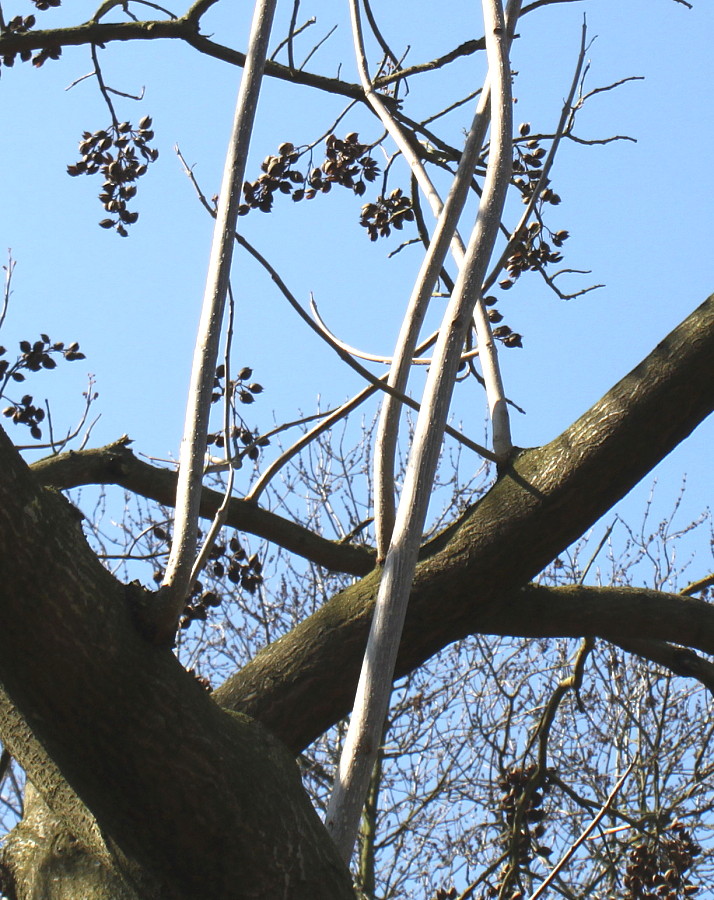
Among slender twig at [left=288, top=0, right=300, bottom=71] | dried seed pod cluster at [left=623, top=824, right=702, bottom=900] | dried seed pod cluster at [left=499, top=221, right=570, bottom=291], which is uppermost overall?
slender twig at [left=288, top=0, right=300, bottom=71]

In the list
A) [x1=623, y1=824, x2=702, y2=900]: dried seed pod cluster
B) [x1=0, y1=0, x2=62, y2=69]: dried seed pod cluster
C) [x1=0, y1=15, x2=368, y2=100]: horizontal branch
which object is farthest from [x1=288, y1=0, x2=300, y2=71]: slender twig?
[x1=623, y1=824, x2=702, y2=900]: dried seed pod cluster

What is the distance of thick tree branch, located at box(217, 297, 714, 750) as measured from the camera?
2.28m

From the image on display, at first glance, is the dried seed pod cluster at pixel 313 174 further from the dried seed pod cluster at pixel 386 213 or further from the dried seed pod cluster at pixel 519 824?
the dried seed pod cluster at pixel 519 824

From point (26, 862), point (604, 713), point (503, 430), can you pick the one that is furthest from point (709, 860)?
point (26, 862)

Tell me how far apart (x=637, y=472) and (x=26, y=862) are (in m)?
1.61

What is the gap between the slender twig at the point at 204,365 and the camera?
164 centimetres

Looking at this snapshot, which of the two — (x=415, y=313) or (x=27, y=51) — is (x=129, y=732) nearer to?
(x=415, y=313)

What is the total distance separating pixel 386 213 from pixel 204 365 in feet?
7.24

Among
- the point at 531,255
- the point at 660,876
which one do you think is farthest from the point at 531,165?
the point at 660,876

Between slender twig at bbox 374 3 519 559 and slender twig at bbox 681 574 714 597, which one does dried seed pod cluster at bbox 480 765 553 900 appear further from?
slender twig at bbox 374 3 519 559

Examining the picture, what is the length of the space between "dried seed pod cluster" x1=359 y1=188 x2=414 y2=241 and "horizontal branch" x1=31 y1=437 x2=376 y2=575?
140 centimetres

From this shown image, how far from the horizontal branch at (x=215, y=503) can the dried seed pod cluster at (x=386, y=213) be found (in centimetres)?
140

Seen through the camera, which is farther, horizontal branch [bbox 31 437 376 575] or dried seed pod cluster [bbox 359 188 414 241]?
dried seed pod cluster [bbox 359 188 414 241]

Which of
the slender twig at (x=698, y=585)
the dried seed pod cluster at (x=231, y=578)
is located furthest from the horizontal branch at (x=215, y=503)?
the slender twig at (x=698, y=585)
